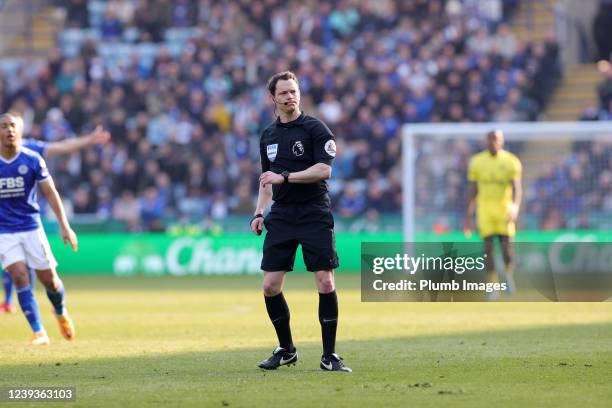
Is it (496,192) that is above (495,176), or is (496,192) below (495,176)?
below

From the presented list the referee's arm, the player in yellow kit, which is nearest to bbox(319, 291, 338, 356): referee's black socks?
the referee's arm

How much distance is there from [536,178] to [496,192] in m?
6.77

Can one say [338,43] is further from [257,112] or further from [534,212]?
[534,212]

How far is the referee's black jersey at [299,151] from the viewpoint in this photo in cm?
977

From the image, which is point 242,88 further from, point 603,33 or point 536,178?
point 603,33

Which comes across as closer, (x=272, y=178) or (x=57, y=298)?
(x=272, y=178)

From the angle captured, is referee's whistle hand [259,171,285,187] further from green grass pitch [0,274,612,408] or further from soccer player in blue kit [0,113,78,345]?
soccer player in blue kit [0,113,78,345]

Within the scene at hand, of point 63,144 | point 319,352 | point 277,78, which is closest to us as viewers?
point 277,78

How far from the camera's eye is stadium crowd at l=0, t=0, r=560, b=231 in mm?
28109

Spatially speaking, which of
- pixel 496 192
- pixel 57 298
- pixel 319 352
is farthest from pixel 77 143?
pixel 496 192

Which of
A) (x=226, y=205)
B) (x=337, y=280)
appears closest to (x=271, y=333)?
(x=337, y=280)

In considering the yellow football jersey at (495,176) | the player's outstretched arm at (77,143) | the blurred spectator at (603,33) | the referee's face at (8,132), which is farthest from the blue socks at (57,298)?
the blurred spectator at (603,33)

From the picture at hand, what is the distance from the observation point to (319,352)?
37.8ft

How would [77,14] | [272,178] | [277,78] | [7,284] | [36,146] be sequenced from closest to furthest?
[272,178]
[277,78]
[36,146]
[7,284]
[77,14]
